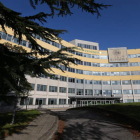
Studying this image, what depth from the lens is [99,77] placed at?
45.5 m

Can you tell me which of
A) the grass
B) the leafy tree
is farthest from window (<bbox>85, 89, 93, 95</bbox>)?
the leafy tree

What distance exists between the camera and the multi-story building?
39.0m

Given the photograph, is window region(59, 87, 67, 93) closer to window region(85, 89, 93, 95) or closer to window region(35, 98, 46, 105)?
window region(35, 98, 46, 105)

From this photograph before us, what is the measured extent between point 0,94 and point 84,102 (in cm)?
3760

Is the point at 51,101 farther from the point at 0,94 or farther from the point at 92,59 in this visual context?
the point at 0,94

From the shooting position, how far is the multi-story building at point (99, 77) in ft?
128

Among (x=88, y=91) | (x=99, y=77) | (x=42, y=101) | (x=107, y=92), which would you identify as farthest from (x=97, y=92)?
(x=42, y=101)

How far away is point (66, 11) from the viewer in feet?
18.4

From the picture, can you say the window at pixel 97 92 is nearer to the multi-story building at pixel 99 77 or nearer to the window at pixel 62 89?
the multi-story building at pixel 99 77

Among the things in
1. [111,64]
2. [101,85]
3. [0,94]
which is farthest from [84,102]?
[0,94]

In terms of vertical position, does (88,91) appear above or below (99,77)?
below

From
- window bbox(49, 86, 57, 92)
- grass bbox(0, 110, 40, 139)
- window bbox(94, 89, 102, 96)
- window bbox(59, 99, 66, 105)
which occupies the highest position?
window bbox(49, 86, 57, 92)

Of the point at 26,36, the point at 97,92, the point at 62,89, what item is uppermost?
the point at 26,36

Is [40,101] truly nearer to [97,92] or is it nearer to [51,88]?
[51,88]
